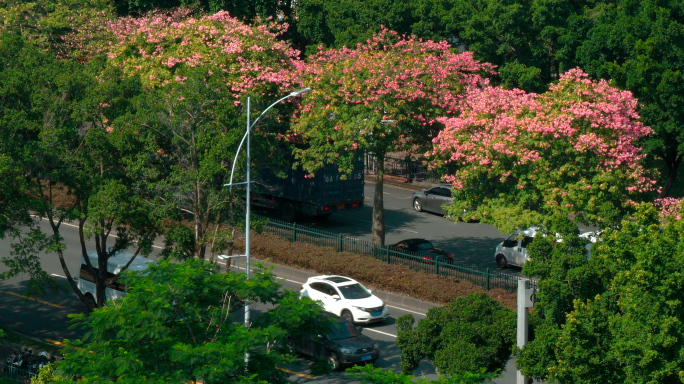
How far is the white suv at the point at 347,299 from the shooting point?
92.3ft

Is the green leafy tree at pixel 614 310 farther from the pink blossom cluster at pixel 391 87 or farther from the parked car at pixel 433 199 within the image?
the parked car at pixel 433 199

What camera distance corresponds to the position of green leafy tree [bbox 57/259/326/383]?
14.8 m

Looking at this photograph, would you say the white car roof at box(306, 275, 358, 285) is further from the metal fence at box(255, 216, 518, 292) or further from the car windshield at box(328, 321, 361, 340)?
the car windshield at box(328, 321, 361, 340)

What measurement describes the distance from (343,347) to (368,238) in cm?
1486

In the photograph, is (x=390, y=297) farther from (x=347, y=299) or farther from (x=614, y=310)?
(x=614, y=310)

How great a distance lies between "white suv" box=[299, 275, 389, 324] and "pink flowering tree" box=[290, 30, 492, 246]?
5845 mm

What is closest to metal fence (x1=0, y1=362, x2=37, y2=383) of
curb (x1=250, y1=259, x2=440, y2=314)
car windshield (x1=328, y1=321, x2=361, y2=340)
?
car windshield (x1=328, y1=321, x2=361, y2=340)

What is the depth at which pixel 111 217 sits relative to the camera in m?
25.4

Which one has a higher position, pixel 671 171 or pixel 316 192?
pixel 671 171

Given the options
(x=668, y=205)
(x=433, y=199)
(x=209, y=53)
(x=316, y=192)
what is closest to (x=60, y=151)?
(x=209, y=53)

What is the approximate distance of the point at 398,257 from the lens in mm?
33469

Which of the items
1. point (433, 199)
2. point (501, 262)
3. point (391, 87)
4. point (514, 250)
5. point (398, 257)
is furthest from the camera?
point (433, 199)

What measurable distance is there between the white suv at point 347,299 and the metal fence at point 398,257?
284 centimetres

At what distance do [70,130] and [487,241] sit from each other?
67.9 feet
